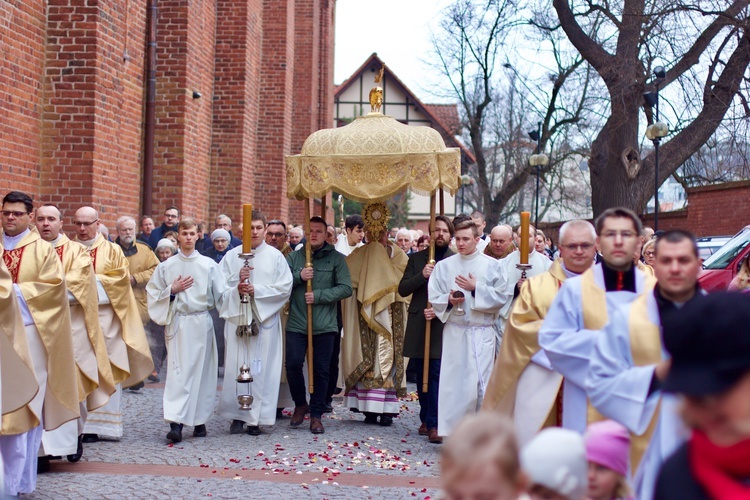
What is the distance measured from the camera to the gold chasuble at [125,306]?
888 centimetres

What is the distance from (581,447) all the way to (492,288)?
20.0 ft

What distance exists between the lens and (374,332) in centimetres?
A: 1055

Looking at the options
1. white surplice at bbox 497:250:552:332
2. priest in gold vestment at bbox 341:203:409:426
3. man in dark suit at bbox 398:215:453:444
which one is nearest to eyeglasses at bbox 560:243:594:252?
white surplice at bbox 497:250:552:332

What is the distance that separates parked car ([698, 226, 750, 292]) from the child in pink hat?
941cm

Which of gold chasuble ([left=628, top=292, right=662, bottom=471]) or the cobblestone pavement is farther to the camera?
the cobblestone pavement

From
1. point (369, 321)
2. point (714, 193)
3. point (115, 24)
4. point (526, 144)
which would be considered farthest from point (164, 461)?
point (526, 144)

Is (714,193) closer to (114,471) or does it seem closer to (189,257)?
(189,257)

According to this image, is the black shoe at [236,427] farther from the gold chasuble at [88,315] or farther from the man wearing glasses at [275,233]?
the man wearing glasses at [275,233]

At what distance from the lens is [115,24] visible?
1282cm

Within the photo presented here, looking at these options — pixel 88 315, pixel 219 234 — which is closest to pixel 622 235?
pixel 88 315

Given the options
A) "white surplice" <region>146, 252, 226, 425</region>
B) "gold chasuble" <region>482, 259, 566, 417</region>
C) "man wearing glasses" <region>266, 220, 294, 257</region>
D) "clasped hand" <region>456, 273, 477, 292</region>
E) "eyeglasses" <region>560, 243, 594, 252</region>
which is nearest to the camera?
"eyeglasses" <region>560, 243, 594, 252</region>

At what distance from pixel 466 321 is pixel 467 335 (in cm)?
13

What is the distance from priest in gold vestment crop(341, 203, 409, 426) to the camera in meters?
10.4

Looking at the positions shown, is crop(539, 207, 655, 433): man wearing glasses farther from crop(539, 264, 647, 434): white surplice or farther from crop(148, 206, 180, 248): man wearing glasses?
crop(148, 206, 180, 248): man wearing glasses
